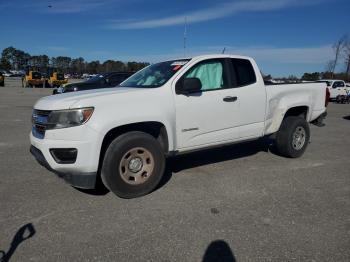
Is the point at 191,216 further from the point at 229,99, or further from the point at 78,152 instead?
the point at 229,99

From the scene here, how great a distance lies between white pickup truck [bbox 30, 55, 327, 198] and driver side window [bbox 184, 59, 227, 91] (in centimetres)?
2

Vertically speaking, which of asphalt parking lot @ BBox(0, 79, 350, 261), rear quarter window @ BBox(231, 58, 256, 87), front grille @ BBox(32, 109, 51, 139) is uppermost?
rear quarter window @ BBox(231, 58, 256, 87)

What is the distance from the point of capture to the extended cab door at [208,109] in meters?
5.00

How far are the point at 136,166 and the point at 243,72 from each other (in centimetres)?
254

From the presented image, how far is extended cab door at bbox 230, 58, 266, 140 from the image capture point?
571 centimetres

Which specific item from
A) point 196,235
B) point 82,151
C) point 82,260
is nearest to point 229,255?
point 196,235

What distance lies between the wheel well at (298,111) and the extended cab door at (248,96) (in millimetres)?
1093

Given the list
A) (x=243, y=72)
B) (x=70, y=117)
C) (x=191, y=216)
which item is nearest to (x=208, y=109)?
(x=243, y=72)

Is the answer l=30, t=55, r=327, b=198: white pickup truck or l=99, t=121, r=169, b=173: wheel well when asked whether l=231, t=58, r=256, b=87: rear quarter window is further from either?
l=99, t=121, r=169, b=173: wheel well

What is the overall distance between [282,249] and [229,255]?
519 millimetres

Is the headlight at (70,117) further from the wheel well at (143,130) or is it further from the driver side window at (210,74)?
the driver side window at (210,74)

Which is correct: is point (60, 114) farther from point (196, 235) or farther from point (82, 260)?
point (196, 235)

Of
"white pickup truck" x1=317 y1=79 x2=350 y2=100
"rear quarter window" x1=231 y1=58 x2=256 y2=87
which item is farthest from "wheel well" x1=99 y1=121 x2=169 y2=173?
"white pickup truck" x1=317 y1=79 x2=350 y2=100

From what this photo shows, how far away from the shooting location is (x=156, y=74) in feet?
18.4
